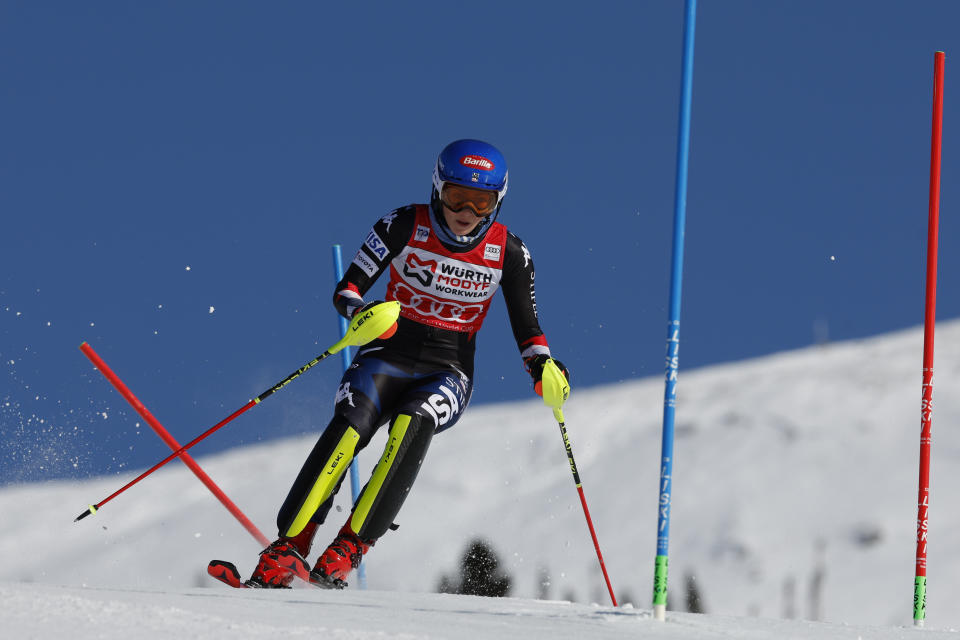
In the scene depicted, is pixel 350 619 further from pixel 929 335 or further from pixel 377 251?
pixel 929 335

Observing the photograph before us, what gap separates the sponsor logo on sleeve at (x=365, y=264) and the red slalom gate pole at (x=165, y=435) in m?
1.74

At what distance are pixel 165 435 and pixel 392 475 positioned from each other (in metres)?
2.04

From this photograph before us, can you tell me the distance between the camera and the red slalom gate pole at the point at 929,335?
6.23m

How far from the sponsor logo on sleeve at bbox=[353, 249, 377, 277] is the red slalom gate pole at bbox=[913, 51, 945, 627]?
8.82ft

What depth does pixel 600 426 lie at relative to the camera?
14275 cm

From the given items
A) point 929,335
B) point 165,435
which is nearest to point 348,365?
point 165,435

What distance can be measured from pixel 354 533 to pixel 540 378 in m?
1.20

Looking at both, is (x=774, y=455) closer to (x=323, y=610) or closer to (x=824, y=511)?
(x=824, y=511)

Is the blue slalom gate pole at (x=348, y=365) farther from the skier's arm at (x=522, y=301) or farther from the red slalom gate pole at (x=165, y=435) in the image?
the skier's arm at (x=522, y=301)

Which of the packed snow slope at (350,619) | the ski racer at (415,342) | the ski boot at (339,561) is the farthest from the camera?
the ski racer at (415,342)

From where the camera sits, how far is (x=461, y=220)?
21.1 feet

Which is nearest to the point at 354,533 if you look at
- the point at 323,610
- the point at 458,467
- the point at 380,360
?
the point at 380,360

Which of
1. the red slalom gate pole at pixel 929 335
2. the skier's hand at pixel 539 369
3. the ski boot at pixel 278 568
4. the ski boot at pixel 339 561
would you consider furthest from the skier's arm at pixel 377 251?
the red slalom gate pole at pixel 929 335

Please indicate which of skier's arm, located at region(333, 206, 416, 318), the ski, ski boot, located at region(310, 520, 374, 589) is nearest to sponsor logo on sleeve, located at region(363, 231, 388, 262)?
skier's arm, located at region(333, 206, 416, 318)
